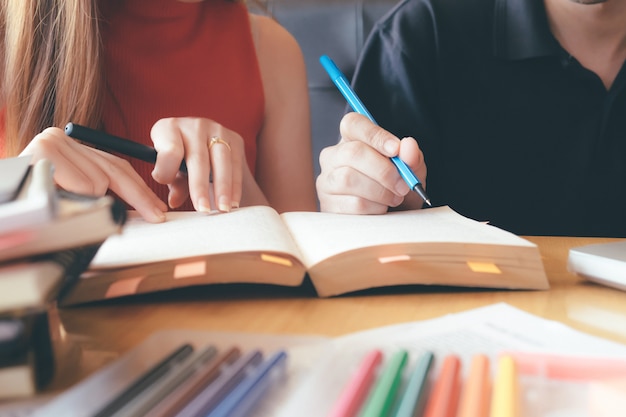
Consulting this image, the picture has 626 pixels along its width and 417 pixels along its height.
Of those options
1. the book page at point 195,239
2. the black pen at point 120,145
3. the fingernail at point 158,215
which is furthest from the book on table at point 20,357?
the black pen at point 120,145

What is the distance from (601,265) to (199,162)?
0.35 meters

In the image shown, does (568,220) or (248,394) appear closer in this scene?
(248,394)

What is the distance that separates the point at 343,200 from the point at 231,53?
0.53 m

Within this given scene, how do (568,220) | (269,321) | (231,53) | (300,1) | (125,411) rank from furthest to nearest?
(300,1) < (231,53) < (568,220) < (269,321) < (125,411)

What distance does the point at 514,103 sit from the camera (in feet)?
3.16

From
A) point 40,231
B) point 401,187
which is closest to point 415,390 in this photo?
point 40,231

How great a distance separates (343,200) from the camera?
26.3 inches

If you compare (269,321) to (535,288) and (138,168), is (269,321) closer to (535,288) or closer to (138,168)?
(535,288)

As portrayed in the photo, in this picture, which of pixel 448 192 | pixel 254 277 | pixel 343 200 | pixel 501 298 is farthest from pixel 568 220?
pixel 254 277

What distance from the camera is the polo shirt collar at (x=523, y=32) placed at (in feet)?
3.08

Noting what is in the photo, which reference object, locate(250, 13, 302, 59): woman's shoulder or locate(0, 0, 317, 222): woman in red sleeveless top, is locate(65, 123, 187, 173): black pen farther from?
locate(250, 13, 302, 59): woman's shoulder

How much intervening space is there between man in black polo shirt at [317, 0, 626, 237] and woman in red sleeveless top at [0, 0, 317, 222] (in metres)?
0.19

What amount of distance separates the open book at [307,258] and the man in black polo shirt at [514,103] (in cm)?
46

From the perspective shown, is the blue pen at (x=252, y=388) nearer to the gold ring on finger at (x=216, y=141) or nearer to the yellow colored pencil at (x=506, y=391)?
the yellow colored pencil at (x=506, y=391)
